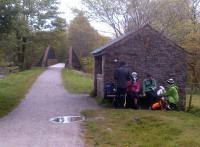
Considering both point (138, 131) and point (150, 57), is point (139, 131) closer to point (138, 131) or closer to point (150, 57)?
Result: point (138, 131)

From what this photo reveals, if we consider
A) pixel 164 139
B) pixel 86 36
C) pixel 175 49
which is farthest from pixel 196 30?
pixel 86 36

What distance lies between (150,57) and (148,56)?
0.31ft

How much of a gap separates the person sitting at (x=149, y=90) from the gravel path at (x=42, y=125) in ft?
6.97

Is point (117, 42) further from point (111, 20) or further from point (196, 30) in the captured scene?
point (111, 20)

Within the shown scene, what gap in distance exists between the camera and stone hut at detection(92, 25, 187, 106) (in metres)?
19.0

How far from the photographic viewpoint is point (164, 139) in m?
11.0

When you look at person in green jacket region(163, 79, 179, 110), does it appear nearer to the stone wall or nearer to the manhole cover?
the stone wall

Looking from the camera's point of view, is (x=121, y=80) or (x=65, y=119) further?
(x=121, y=80)

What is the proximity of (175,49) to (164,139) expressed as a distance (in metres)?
8.82

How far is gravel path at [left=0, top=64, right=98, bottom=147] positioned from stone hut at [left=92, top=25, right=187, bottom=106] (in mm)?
2204

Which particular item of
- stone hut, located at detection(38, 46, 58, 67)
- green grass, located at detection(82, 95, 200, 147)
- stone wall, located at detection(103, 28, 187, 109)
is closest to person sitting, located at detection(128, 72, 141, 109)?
stone wall, located at detection(103, 28, 187, 109)

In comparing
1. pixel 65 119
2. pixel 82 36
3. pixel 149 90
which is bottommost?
pixel 65 119

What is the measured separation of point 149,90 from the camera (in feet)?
59.5

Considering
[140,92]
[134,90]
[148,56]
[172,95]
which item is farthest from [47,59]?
[172,95]
